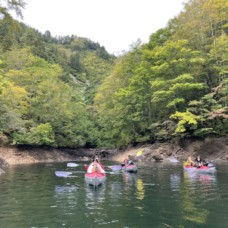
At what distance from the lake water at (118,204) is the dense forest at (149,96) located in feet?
62.1

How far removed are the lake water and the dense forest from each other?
18.9 metres

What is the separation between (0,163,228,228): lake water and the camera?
11719 millimetres

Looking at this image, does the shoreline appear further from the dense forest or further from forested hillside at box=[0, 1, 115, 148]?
forested hillside at box=[0, 1, 115, 148]

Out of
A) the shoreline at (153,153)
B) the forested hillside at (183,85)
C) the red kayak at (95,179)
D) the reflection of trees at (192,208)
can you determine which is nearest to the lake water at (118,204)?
the reflection of trees at (192,208)

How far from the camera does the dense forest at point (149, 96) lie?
4069 cm

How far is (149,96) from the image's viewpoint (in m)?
48.2

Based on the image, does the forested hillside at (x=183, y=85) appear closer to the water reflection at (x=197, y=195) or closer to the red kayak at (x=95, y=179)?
the water reflection at (x=197, y=195)

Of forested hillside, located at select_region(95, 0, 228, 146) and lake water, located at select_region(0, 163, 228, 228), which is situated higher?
forested hillside, located at select_region(95, 0, 228, 146)

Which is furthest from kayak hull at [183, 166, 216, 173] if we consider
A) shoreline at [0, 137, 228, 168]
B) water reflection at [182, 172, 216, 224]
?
shoreline at [0, 137, 228, 168]

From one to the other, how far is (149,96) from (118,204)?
34.4m

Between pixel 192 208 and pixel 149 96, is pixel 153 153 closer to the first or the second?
pixel 149 96

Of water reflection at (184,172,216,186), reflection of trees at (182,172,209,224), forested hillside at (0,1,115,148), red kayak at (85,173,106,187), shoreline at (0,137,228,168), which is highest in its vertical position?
forested hillside at (0,1,115,148)

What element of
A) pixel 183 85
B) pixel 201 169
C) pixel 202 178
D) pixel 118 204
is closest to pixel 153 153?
pixel 183 85

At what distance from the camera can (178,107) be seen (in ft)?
146
